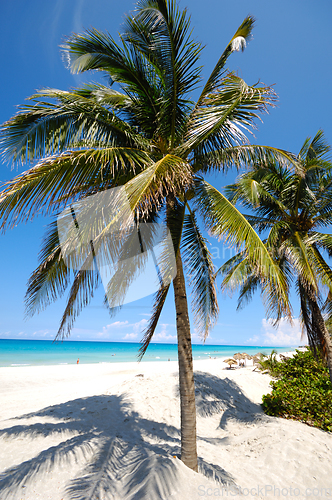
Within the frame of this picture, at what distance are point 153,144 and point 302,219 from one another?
5461 mm

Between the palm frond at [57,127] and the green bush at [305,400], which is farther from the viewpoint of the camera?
the green bush at [305,400]

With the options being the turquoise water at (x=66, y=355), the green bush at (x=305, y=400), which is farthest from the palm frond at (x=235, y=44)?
the green bush at (x=305, y=400)

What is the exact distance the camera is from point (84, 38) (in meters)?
3.93

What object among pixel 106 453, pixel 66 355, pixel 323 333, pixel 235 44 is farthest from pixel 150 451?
pixel 66 355

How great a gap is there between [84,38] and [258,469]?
25.3ft

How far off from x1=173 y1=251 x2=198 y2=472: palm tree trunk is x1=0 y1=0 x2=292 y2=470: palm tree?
0.7 inches

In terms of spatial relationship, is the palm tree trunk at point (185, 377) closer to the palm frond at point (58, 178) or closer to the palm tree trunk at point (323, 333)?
the palm frond at point (58, 178)

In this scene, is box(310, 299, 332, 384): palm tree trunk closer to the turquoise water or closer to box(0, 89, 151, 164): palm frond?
the turquoise water

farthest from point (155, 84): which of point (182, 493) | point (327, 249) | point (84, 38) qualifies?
point (327, 249)

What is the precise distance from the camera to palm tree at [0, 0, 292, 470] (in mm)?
3570

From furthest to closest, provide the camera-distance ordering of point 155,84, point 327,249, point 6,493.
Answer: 1. point 327,249
2. point 155,84
3. point 6,493

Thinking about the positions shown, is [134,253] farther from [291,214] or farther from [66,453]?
[291,214]

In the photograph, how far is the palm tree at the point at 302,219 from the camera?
271 inches

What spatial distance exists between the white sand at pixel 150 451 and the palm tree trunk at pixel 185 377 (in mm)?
245
